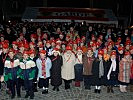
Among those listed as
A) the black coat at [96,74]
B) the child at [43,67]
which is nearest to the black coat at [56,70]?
the child at [43,67]

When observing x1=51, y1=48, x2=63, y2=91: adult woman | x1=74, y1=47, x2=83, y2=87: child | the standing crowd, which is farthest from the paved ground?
x1=74, y1=47, x2=83, y2=87: child

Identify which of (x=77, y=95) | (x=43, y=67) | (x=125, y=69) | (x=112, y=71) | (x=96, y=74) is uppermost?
(x=43, y=67)

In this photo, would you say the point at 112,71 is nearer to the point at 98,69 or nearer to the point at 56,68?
the point at 98,69

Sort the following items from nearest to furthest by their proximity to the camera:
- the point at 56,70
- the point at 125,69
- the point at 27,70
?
1. the point at 27,70
2. the point at 125,69
3. the point at 56,70

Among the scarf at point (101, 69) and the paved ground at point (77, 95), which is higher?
the scarf at point (101, 69)

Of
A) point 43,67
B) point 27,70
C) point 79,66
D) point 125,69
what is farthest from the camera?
point 79,66

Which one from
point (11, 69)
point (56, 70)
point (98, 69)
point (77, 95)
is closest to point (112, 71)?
point (98, 69)

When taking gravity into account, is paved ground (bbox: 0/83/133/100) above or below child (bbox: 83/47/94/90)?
below

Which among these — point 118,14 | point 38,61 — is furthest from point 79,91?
point 118,14

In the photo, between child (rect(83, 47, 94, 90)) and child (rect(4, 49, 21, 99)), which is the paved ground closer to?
child (rect(83, 47, 94, 90))

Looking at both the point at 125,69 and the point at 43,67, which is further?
the point at 125,69

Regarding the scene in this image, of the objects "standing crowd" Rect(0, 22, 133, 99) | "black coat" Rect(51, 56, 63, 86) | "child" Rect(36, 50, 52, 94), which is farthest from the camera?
"black coat" Rect(51, 56, 63, 86)

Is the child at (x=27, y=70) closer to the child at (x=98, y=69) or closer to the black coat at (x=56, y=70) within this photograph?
the black coat at (x=56, y=70)

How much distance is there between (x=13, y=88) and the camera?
849cm
